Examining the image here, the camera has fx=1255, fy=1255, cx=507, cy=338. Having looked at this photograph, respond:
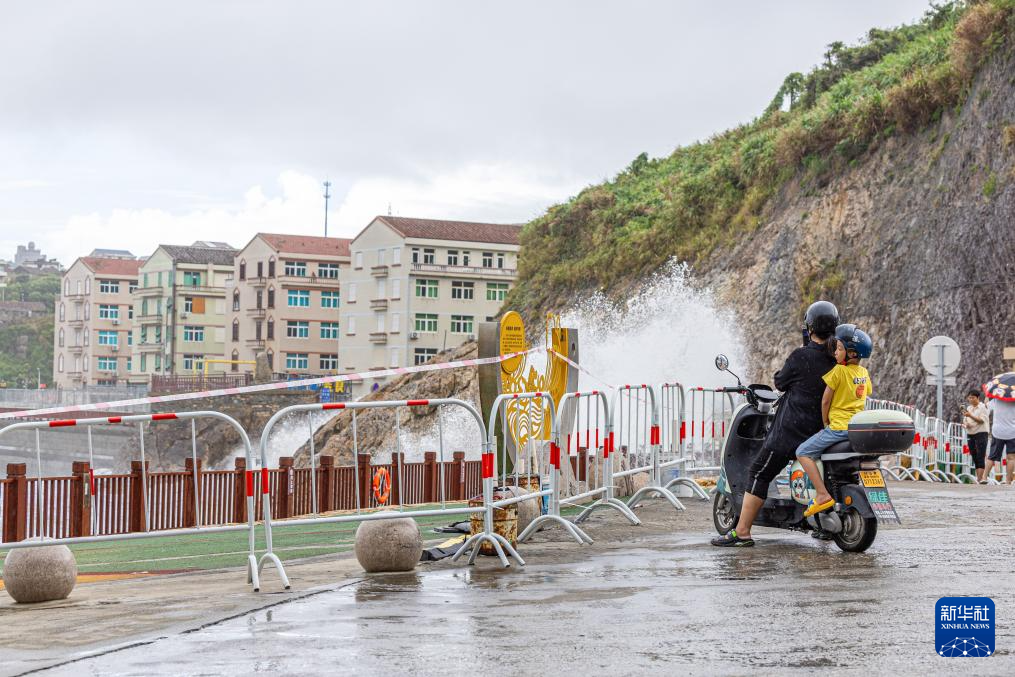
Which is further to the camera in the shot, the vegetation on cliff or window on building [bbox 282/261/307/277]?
window on building [bbox 282/261/307/277]

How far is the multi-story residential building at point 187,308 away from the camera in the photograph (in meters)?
122

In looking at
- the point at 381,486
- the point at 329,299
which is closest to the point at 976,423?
the point at 381,486

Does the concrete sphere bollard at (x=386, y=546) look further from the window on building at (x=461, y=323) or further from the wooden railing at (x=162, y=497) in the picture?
the window on building at (x=461, y=323)

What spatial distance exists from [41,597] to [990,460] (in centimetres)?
1707

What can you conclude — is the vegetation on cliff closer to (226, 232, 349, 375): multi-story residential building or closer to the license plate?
the license plate

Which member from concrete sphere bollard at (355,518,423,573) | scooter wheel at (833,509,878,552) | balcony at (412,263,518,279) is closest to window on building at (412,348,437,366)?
balcony at (412,263,518,279)

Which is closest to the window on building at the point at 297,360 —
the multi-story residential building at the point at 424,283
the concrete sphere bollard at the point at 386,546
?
the multi-story residential building at the point at 424,283

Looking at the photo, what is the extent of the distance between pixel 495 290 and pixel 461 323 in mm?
3872

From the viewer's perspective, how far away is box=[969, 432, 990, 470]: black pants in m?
21.3

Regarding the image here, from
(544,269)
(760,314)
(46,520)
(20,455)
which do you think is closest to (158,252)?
(20,455)

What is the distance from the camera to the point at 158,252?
409ft

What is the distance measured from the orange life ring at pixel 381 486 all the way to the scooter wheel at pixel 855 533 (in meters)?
4.12

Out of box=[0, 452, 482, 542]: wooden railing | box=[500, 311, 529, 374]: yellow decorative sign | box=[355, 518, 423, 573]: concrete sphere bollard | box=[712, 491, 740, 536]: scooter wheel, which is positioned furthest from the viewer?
box=[0, 452, 482, 542]: wooden railing

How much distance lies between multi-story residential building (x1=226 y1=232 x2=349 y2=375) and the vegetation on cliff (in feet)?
181
